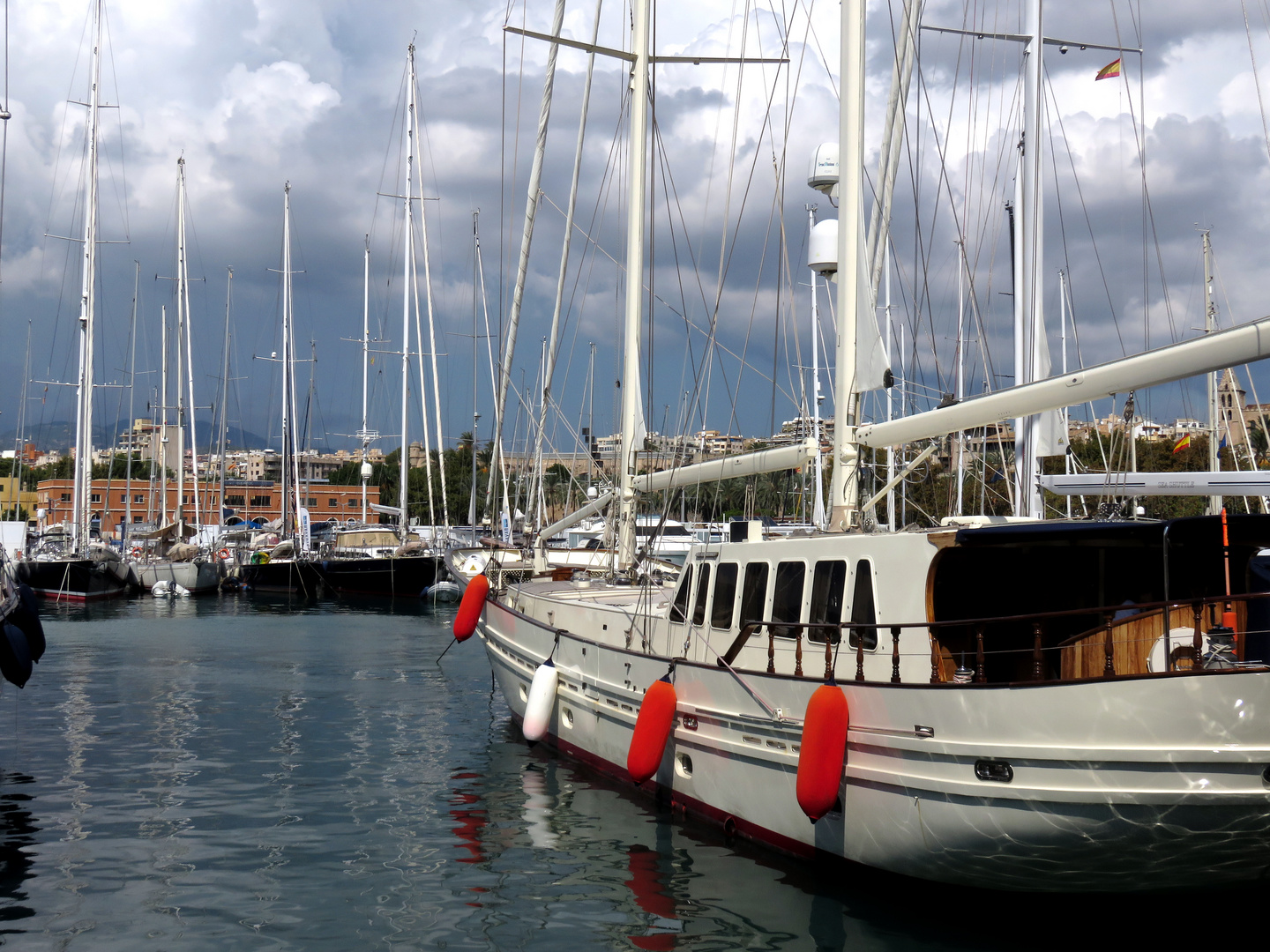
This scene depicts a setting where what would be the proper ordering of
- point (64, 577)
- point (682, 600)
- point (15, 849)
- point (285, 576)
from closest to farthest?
point (15, 849) < point (682, 600) < point (64, 577) < point (285, 576)

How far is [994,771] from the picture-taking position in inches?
319

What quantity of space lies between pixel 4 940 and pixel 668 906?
207 inches

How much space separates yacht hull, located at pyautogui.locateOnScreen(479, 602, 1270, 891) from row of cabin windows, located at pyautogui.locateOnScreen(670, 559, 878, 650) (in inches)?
28.3

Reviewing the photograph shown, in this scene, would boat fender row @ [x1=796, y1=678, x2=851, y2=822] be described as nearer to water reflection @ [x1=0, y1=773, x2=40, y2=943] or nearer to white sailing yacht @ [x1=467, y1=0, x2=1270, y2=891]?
white sailing yacht @ [x1=467, y1=0, x2=1270, y2=891]

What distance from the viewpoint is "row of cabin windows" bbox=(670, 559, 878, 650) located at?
32.3 ft

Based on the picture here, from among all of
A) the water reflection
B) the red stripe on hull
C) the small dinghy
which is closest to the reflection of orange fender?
the red stripe on hull

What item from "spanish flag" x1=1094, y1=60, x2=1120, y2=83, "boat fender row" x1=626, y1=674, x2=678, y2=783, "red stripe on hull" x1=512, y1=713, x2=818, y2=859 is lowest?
"red stripe on hull" x1=512, y1=713, x2=818, y2=859

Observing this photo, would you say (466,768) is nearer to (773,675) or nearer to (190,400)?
(773,675)

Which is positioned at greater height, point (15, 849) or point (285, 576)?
point (285, 576)

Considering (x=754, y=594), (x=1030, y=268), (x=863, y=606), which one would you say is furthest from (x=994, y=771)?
(x=1030, y=268)

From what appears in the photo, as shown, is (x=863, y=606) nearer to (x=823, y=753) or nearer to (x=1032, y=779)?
(x=823, y=753)

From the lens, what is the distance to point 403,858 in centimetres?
1073

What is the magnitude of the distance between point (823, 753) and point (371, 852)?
4857mm

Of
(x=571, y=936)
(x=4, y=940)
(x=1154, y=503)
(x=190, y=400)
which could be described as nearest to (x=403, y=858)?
(x=571, y=936)
